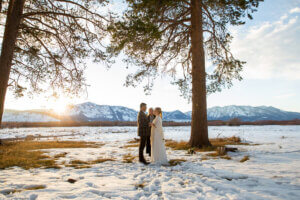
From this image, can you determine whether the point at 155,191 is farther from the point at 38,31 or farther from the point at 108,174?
the point at 38,31

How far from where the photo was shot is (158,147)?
20.4ft

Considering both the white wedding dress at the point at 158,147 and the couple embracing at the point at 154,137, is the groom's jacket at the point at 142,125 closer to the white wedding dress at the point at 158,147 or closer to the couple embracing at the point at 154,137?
the couple embracing at the point at 154,137

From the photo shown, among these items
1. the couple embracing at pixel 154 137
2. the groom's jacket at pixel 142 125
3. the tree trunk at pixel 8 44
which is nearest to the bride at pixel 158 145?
the couple embracing at pixel 154 137

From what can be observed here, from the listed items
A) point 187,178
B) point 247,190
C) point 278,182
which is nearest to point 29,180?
point 187,178

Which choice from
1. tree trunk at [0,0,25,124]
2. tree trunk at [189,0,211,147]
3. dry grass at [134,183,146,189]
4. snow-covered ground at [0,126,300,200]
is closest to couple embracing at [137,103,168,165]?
snow-covered ground at [0,126,300,200]

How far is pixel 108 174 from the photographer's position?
4.64 metres

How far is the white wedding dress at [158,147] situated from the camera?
608 cm

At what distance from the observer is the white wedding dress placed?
239 inches

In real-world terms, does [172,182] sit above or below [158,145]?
below

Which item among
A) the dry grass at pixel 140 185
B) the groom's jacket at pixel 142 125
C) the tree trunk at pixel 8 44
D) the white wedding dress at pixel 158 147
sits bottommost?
the dry grass at pixel 140 185

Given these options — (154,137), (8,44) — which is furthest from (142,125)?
(8,44)

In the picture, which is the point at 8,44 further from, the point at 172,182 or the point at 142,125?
the point at 172,182

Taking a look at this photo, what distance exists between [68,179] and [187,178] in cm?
281

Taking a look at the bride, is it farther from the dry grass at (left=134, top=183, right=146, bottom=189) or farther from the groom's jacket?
the dry grass at (left=134, top=183, right=146, bottom=189)
